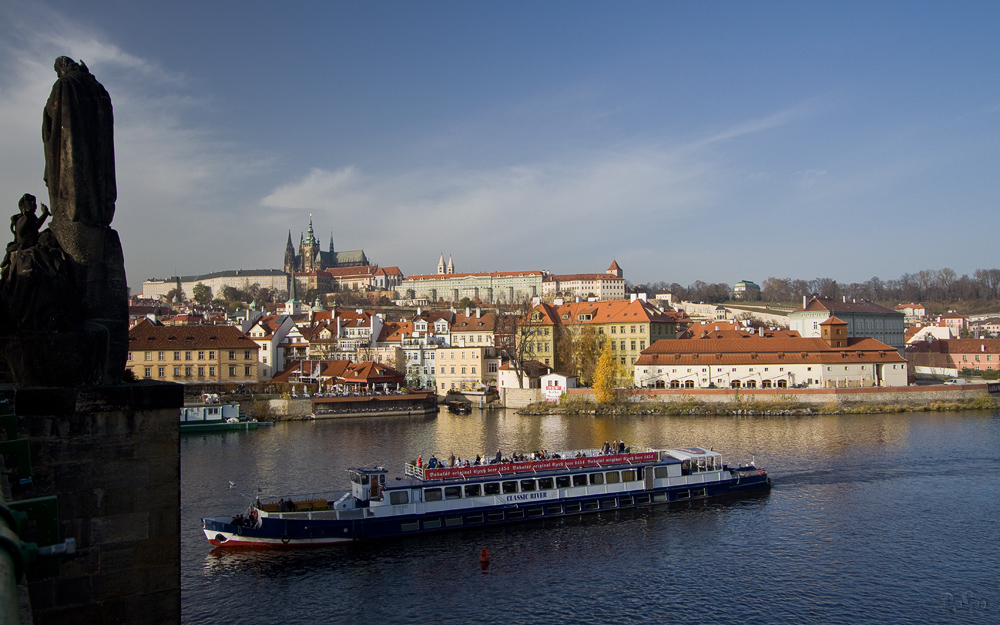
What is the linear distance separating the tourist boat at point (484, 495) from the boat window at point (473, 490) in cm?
4

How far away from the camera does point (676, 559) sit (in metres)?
20.8

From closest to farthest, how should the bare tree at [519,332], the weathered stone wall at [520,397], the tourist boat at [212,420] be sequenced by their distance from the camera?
the tourist boat at [212,420]
the weathered stone wall at [520,397]
the bare tree at [519,332]

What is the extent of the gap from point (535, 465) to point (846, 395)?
33846 mm

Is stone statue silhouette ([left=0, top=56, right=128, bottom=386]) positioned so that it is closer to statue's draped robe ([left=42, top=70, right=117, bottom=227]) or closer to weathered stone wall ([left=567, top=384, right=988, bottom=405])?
statue's draped robe ([left=42, top=70, right=117, bottom=227])

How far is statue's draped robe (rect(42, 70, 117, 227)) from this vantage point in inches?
287

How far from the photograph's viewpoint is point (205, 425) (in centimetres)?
4712

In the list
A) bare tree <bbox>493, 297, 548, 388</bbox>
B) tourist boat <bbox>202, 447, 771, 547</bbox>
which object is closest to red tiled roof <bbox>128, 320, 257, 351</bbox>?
bare tree <bbox>493, 297, 548, 388</bbox>

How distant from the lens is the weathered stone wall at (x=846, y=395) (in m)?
52.0

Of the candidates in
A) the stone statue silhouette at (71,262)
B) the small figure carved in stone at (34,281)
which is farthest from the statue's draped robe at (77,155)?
the small figure carved in stone at (34,281)

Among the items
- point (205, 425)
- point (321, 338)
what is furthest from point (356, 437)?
point (321, 338)

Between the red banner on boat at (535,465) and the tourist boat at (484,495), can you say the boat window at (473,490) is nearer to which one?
the tourist boat at (484,495)

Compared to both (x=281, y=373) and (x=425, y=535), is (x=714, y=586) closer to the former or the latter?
(x=425, y=535)

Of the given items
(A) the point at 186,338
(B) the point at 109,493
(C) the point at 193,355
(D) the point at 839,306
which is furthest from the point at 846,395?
(B) the point at 109,493

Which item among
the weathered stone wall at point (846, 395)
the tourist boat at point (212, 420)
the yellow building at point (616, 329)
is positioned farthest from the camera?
the yellow building at point (616, 329)
